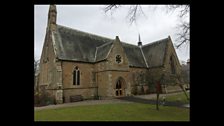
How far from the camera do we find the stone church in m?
18.2

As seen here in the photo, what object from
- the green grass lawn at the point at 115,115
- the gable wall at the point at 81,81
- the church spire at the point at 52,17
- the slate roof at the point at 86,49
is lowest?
the green grass lawn at the point at 115,115

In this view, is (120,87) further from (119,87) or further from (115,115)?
(115,115)

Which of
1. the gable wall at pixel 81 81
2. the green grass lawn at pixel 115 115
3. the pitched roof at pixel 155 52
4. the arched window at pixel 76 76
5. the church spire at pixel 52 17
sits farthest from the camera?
the pitched roof at pixel 155 52

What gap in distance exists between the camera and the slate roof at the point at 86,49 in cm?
1931

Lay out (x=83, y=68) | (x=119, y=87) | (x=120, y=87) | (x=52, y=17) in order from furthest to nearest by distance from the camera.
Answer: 1. (x=120, y=87)
2. (x=119, y=87)
3. (x=52, y=17)
4. (x=83, y=68)

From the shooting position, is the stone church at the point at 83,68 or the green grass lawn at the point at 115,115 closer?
the green grass lawn at the point at 115,115

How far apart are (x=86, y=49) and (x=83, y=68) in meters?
2.84

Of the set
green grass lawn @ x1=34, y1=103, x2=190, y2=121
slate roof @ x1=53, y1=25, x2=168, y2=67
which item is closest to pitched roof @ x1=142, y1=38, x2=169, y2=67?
slate roof @ x1=53, y1=25, x2=168, y2=67

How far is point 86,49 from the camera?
2158 centimetres

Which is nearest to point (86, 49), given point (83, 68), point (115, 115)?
point (83, 68)

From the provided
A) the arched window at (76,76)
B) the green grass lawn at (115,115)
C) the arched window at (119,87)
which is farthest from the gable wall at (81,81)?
the green grass lawn at (115,115)

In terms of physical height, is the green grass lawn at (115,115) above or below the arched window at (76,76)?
below

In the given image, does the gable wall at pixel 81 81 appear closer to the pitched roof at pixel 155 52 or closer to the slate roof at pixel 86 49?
the slate roof at pixel 86 49
